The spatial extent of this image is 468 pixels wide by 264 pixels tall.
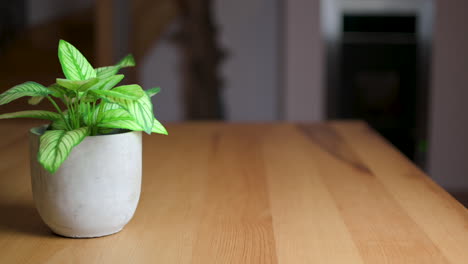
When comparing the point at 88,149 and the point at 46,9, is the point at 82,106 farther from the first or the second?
the point at 46,9

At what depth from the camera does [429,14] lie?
131 inches

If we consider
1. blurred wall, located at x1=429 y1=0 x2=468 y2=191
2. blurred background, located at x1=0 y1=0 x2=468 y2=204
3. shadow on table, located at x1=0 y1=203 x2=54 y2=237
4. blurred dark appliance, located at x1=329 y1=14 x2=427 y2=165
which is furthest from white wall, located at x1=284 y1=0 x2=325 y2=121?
shadow on table, located at x1=0 y1=203 x2=54 y2=237

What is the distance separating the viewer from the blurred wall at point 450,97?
321 cm

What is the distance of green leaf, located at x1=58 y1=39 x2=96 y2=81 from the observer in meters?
0.69

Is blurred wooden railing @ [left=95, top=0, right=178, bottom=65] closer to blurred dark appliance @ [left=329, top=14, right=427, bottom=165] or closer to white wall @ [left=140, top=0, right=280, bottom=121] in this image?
white wall @ [left=140, top=0, right=280, bottom=121]

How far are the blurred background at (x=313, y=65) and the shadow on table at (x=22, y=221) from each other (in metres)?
2.30

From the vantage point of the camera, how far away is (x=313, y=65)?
3.20 metres

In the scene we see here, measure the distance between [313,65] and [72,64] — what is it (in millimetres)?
2601

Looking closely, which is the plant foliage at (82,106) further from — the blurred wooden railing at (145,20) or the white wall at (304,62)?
the white wall at (304,62)

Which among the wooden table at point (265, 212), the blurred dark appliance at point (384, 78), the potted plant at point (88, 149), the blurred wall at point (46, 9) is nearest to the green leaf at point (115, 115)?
the potted plant at point (88, 149)

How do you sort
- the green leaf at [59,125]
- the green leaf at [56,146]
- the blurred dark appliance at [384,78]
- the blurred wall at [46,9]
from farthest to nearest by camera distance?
the blurred wall at [46,9]
the blurred dark appliance at [384,78]
the green leaf at [59,125]
the green leaf at [56,146]

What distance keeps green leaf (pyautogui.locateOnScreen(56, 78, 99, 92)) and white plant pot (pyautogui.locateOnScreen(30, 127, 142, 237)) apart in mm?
62

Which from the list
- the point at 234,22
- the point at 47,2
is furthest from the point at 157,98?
the point at 47,2

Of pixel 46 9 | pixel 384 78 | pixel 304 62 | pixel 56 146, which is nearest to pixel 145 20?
pixel 304 62
